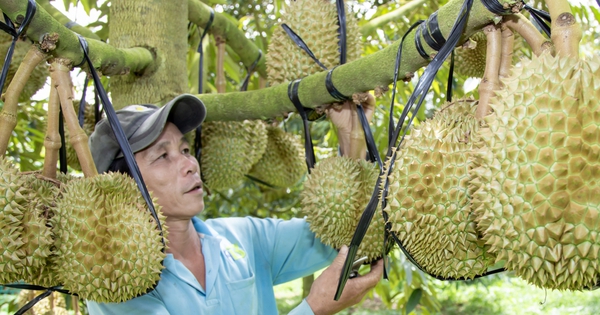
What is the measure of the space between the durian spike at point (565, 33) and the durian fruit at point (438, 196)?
20cm

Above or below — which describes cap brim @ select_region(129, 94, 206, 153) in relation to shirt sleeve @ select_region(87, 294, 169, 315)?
above

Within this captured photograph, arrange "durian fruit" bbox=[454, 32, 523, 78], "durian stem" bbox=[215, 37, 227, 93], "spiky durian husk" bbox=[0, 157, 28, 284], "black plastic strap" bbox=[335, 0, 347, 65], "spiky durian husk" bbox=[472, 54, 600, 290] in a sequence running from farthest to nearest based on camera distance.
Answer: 1. "durian stem" bbox=[215, 37, 227, 93]
2. "black plastic strap" bbox=[335, 0, 347, 65]
3. "durian fruit" bbox=[454, 32, 523, 78]
4. "spiky durian husk" bbox=[0, 157, 28, 284]
5. "spiky durian husk" bbox=[472, 54, 600, 290]

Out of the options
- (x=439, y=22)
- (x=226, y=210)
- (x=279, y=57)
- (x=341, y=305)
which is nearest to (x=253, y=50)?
(x=279, y=57)

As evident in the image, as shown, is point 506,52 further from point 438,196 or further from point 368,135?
point 368,135

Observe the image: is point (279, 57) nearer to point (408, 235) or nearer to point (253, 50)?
point (253, 50)

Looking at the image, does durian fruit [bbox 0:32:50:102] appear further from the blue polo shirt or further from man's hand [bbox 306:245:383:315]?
man's hand [bbox 306:245:383:315]

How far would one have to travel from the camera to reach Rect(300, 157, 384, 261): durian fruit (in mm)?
1262

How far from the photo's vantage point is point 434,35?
947 millimetres

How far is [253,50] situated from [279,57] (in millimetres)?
606

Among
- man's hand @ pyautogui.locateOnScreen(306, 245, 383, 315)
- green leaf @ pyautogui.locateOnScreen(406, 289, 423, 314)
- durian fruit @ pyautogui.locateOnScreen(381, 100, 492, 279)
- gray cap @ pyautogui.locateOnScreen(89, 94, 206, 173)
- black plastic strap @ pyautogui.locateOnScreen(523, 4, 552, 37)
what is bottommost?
green leaf @ pyautogui.locateOnScreen(406, 289, 423, 314)

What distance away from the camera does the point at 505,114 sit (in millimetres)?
744

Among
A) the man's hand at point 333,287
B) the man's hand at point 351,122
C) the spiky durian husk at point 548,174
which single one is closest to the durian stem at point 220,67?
the man's hand at point 351,122

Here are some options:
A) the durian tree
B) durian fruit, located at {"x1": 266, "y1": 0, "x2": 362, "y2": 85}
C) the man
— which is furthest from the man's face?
durian fruit, located at {"x1": 266, "y1": 0, "x2": 362, "y2": 85}

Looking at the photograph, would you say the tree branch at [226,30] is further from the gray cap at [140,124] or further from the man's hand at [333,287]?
the man's hand at [333,287]
